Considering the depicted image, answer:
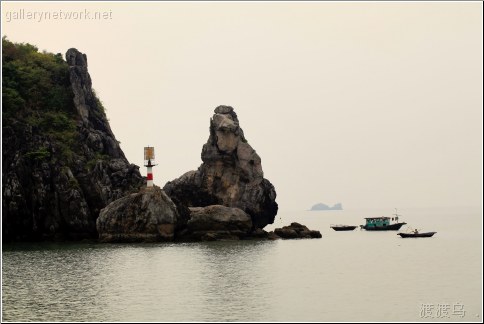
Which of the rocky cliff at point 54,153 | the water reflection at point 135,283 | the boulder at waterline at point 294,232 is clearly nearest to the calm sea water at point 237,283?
the water reflection at point 135,283

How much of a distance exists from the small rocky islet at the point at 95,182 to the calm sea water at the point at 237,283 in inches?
184

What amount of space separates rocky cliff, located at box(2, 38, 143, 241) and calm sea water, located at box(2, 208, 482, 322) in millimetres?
6899

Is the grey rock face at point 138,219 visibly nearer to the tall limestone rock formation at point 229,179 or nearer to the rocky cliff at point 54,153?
the rocky cliff at point 54,153

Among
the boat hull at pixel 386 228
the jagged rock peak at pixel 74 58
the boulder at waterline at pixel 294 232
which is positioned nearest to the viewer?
the boulder at waterline at pixel 294 232

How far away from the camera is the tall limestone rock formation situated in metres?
88.0

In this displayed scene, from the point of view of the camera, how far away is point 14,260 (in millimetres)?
59781

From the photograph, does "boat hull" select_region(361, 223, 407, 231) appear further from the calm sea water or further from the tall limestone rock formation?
Result: the calm sea water

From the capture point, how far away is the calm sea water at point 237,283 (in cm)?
3584

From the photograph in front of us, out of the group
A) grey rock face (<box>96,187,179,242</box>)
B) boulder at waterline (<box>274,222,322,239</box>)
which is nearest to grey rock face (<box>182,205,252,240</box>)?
grey rock face (<box>96,187,179,242</box>)

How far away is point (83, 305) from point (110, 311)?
2.52 meters

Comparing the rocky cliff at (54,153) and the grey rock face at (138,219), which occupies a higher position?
the rocky cliff at (54,153)

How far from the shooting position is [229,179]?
292 feet

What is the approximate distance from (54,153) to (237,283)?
1787 inches

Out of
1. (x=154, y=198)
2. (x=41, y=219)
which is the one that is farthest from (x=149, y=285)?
(x=41, y=219)
